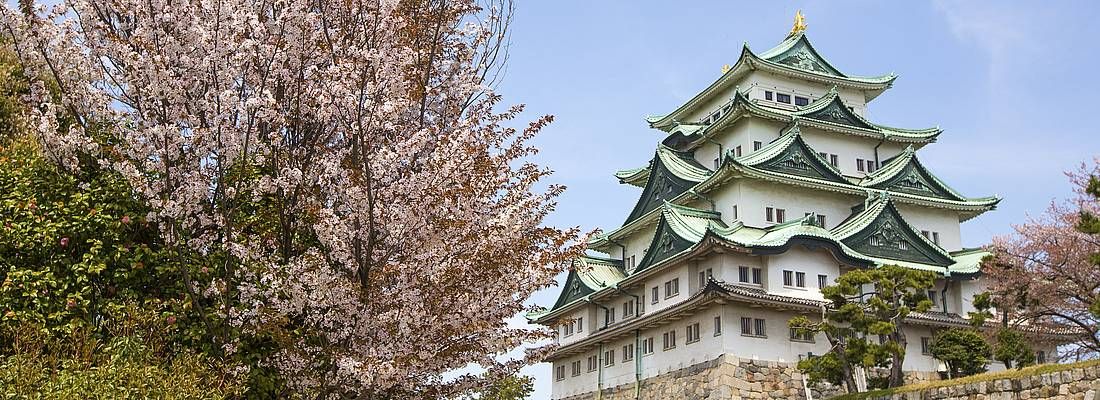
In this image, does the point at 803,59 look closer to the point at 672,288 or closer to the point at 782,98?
the point at 782,98

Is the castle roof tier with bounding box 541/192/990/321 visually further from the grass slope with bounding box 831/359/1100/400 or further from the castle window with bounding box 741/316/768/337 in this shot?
the grass slope with bounding box 831/359/1100/400

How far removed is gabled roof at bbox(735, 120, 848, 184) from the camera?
128 ft

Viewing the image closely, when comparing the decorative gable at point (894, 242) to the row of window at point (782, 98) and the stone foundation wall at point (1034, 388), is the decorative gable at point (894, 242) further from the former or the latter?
the stone foundation wall at point (1034, 388)

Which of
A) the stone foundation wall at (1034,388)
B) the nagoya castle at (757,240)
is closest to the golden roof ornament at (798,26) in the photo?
the nagoya castle at (757,240)

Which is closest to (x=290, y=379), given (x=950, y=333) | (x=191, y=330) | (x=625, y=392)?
(x=191, y=330)

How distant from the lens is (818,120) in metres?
42.3

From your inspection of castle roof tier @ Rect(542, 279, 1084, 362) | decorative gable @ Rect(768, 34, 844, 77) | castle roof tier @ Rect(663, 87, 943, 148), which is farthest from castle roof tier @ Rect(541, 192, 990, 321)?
decorative gable @ Rect(768, 34, 844, 77)

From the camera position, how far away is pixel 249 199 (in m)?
13.4

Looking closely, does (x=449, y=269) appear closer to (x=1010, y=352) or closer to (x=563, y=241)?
(x=563, y=241)

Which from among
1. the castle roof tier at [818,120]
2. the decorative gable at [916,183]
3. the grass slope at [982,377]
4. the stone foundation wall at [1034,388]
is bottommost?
the stone foundation wall at [1034,388]

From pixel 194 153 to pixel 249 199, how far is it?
4.67 ft

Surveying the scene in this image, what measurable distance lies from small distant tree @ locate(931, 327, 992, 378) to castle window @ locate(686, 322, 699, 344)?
8610mm

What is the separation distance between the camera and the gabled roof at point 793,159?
3912 centimetres

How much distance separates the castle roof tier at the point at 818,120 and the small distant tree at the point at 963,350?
13.0 metres
